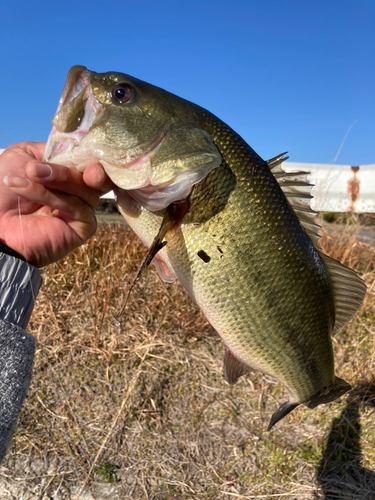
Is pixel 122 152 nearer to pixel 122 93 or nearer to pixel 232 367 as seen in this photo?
pixel 122 93

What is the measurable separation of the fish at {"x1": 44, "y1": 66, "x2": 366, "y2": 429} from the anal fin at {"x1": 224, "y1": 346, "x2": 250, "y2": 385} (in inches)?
0.6

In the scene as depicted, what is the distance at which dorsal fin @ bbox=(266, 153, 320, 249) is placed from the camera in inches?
Answer: 67.6

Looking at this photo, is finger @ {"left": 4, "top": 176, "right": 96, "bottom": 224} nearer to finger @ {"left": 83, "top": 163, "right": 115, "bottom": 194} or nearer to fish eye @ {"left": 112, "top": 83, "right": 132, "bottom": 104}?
finger @ {"left": 83, "top": 163, "right": 115, "bottom": 194}

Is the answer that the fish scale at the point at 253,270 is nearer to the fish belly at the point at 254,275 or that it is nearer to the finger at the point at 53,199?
the fish belly at the point at 254,275

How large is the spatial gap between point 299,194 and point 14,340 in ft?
4.52

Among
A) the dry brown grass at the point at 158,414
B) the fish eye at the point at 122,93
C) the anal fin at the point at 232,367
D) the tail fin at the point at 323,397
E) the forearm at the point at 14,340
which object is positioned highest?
the fish eye at the point at 122,93

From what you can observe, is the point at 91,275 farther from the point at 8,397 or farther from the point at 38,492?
the point at 8,397

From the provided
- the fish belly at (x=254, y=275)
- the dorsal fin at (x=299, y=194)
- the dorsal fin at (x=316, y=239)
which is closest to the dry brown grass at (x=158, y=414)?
the fish belly at (x=254, y=275)

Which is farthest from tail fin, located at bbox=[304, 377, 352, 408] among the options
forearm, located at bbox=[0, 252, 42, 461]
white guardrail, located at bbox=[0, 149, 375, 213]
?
white guardrail, located at bbox=[0, 149, 375, 213]

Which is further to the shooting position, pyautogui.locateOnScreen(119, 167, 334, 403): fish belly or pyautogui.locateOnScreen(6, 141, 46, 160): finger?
pyautogui.locateOnScreen(6, 141, 46, 160): finger

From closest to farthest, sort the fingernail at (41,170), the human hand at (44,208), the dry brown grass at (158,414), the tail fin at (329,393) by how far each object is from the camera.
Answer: the fingernail at (41,170)
the human hand at (44,208)
the tail fin at (329,393)
the dry brown grass at (158,414)

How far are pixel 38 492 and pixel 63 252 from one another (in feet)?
5.68

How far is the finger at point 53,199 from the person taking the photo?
1416 millimetres

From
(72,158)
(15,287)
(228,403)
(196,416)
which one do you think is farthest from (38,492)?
(72,158)
